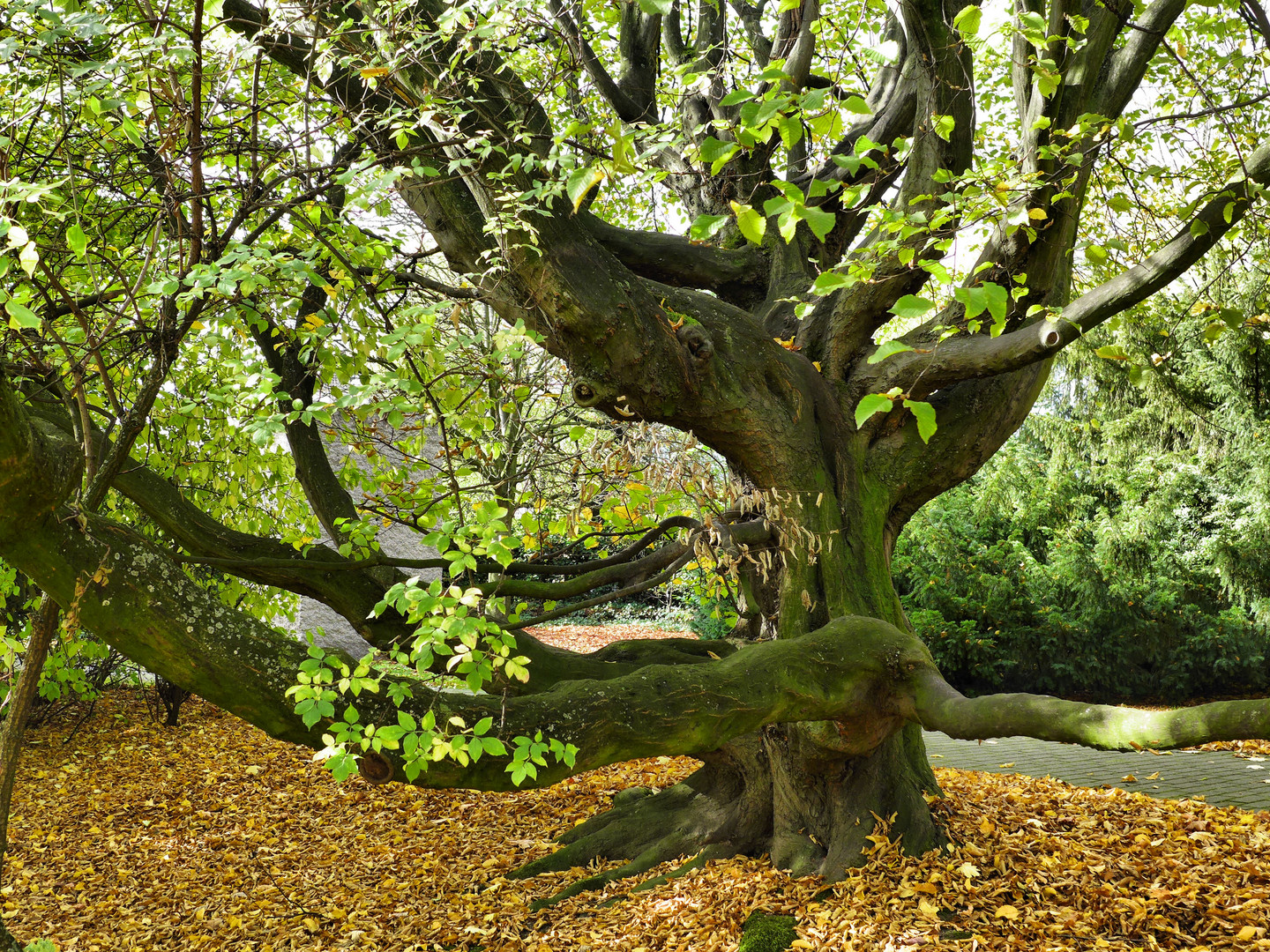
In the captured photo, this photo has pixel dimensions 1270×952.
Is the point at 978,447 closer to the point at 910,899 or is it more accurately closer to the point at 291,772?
the point at 910,899

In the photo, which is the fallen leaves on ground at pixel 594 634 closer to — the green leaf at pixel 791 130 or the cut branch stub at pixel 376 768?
the cut branch stub at pixel 376 768

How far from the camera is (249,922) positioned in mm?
5223

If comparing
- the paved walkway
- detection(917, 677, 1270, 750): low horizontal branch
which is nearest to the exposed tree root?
detection(917, 677, 1270, 750): low horizontal branch

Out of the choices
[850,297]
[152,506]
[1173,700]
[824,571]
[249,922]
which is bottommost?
[249,922]

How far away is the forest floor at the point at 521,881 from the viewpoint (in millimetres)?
4254

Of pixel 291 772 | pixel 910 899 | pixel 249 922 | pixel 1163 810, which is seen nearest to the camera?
pixel 910 899

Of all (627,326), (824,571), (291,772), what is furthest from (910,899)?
(291,772)

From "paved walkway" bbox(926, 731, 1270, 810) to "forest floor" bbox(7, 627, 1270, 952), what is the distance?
35.0 inches

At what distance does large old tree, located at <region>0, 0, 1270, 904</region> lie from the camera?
3.29 m

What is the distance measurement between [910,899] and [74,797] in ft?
23.5

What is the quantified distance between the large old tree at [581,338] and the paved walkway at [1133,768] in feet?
8.73

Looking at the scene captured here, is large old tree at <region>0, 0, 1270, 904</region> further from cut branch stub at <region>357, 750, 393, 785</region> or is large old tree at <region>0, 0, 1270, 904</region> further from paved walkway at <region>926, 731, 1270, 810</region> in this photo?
paved walkway at <region>926, 731, 1270, 810</region>

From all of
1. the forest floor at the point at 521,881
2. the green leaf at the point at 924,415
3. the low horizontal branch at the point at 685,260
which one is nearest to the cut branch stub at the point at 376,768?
the forest floor at the point at 521,881

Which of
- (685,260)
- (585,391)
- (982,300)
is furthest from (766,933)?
(685,260)
